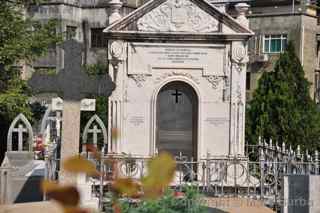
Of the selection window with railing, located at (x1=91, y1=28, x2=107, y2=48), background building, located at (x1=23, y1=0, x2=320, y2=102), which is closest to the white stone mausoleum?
background building, located at (x1=23, y1=0, x2=320, y2=102)

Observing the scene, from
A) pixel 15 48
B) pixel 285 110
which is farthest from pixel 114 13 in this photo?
pixel 285 110

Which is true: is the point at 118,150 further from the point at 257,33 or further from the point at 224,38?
the point at 257,33

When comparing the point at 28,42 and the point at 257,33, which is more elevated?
the point at 257,33

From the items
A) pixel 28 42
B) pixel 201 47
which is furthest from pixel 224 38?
pixel 28 42

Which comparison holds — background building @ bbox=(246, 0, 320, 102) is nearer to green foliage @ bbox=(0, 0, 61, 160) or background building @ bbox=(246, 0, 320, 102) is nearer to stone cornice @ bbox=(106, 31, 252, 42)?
green foliage @ bbox=(0, 0, 61, 160)

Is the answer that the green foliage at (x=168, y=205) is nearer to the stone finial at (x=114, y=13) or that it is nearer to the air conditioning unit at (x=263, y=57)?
the stone finial at (x=114, y=13)

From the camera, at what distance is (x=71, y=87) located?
1157cm

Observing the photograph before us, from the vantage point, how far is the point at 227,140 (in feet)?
47.8

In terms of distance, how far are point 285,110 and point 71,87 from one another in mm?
12118

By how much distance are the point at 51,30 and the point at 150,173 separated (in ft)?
65.2

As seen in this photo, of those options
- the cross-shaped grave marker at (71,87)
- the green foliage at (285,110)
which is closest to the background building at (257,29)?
the green foliage at (285,110)

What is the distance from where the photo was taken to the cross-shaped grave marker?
11.4 metres

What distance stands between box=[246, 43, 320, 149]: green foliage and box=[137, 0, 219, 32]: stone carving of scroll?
710 centimetres

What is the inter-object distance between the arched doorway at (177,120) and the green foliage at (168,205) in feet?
24.5
